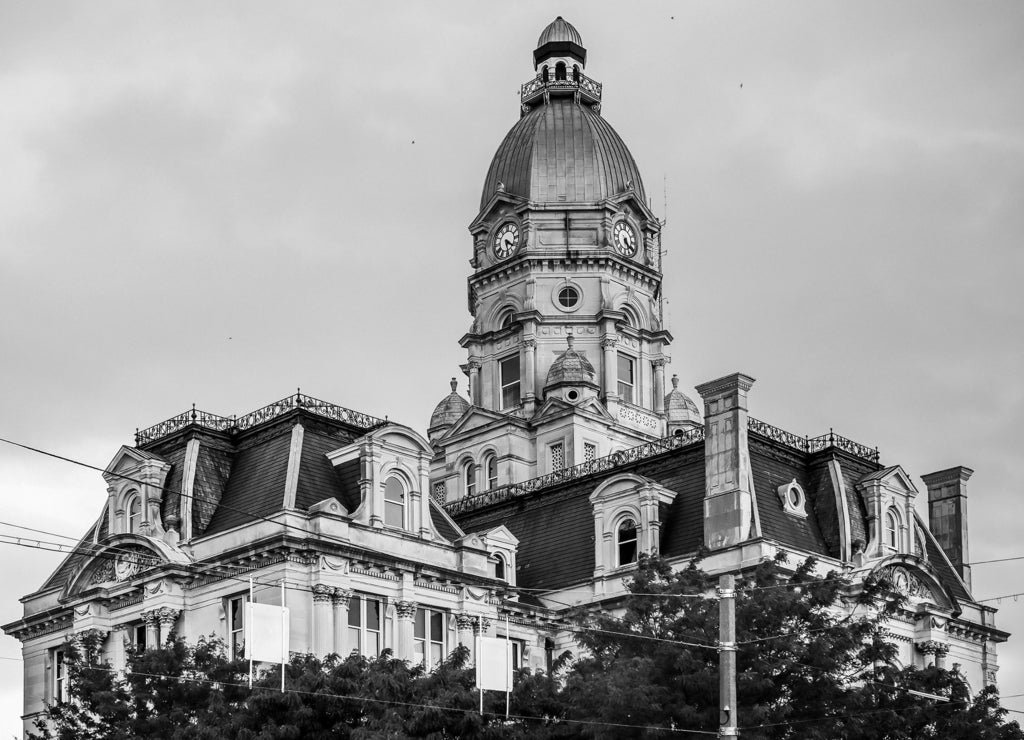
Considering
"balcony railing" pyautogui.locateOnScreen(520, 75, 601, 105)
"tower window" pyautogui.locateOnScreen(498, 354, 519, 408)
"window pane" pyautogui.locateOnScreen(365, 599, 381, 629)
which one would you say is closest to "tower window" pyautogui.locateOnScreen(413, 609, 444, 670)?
"window pane" pyautogui.locateOnScreen(365, 599, 381, 629)

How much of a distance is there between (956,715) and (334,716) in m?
18.3

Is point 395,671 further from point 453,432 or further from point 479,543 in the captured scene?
point 453,432

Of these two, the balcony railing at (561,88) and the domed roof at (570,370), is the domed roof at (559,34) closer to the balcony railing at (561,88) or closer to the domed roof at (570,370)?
the balcony railing at (561,88)

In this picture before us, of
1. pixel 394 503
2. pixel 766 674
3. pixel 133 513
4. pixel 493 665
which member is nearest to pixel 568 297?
pixel 394 503

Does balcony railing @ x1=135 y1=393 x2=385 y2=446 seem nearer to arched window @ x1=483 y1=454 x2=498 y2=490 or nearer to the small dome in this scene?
arched window @ x1=483 y1=454 x2=498 y2=490

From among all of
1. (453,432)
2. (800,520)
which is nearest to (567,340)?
(453,432)

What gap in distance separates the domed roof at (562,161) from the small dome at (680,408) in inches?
403

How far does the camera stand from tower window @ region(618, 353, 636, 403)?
9375cm

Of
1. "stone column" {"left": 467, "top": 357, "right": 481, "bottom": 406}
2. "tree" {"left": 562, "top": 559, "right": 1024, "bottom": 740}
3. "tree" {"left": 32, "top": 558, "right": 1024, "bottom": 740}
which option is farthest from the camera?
"stone column" {"left": 467, "top": 357, "right": 481, "bottom": 406}

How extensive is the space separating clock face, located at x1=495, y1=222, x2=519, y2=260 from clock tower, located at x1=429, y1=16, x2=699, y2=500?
7cm

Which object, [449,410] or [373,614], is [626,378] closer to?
[449,410]

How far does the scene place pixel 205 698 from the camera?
53906mm

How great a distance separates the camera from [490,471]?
297ft

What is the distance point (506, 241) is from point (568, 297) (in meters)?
4.90
